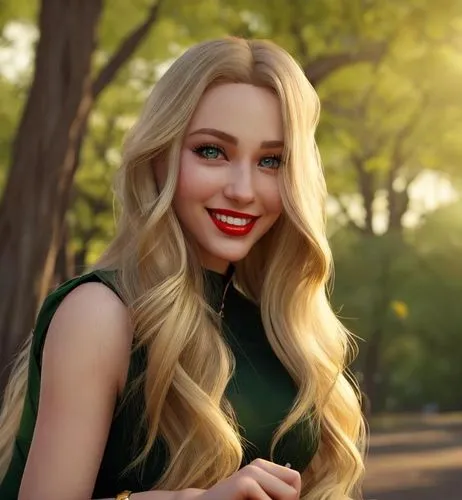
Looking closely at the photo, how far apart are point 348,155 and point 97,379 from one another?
73.9 feet

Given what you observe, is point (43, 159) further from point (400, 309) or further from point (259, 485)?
point (400, 309)

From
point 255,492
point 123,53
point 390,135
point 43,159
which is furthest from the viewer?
point 390,135

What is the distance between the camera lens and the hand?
7.79 feet

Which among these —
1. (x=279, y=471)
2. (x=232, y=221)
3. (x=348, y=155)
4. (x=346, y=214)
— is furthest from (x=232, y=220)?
(x=346, y=214)

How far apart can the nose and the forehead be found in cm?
7

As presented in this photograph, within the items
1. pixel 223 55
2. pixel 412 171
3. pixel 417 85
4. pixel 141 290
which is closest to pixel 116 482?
pixel 141 290

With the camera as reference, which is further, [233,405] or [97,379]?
[233,405]

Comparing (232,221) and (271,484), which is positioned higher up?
(232,221)

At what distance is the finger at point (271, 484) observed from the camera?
2.39m

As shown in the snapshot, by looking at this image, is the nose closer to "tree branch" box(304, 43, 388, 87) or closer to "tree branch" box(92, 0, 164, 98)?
"tree branch" box(92, 0, 164, 98)

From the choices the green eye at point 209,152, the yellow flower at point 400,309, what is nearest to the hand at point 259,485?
the green eye at point 209,152

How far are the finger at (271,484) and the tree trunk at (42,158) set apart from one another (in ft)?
23.4

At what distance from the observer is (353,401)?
3.09 metres

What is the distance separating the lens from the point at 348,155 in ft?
81.3
